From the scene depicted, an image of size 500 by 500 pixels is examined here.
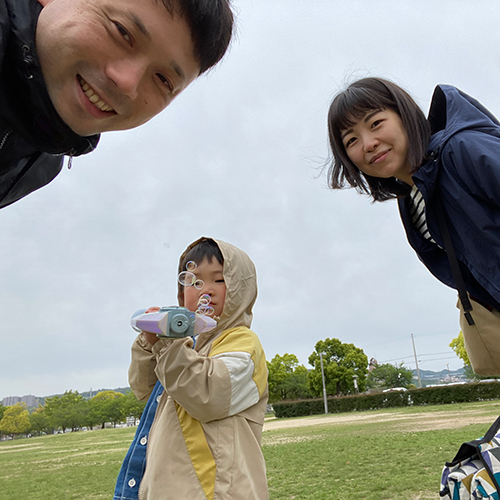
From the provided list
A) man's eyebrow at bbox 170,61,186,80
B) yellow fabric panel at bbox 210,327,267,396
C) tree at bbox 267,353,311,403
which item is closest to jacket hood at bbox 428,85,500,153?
man's eyebrow at bbox 170,61,186,80

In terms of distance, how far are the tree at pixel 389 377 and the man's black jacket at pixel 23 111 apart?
2552 inches

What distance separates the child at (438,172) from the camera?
175 cm

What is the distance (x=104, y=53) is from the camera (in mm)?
1302

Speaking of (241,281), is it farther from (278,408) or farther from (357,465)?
(278,408)

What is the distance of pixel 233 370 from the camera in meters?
2.26

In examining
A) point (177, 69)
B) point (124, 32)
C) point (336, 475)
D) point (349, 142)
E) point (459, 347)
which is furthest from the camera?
point (459, 347)

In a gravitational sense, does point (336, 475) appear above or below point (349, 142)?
below

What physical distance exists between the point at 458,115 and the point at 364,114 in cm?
52

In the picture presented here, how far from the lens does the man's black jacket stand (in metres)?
1.23

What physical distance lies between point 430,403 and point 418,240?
31.1 metres

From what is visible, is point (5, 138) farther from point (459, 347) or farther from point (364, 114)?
point (459, 347)

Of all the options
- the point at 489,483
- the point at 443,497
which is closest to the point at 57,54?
the point at 489,483

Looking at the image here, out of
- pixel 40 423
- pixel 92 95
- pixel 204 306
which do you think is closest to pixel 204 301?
pixel 204 306

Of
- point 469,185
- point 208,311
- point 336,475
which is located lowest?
point 336,475
